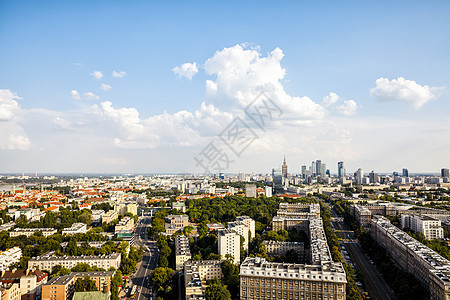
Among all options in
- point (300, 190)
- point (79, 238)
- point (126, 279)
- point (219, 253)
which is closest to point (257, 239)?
point (219, 253)

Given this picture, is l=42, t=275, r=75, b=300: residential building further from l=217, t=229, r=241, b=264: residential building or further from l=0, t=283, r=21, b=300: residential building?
l=217, t=229, r=241, b=264: residential building

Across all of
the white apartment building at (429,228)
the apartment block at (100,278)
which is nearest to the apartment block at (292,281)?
the apartment block at (100,278)

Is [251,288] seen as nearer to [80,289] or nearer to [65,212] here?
[80,289]

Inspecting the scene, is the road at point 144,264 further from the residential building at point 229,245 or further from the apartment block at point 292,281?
the apartment block at point 292,281

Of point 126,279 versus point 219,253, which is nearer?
point 126,279

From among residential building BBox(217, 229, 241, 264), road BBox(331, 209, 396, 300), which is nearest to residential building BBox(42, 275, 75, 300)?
residential building BBox(217, 229, 241, 264)

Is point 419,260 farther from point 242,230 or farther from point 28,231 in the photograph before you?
point 28,231
